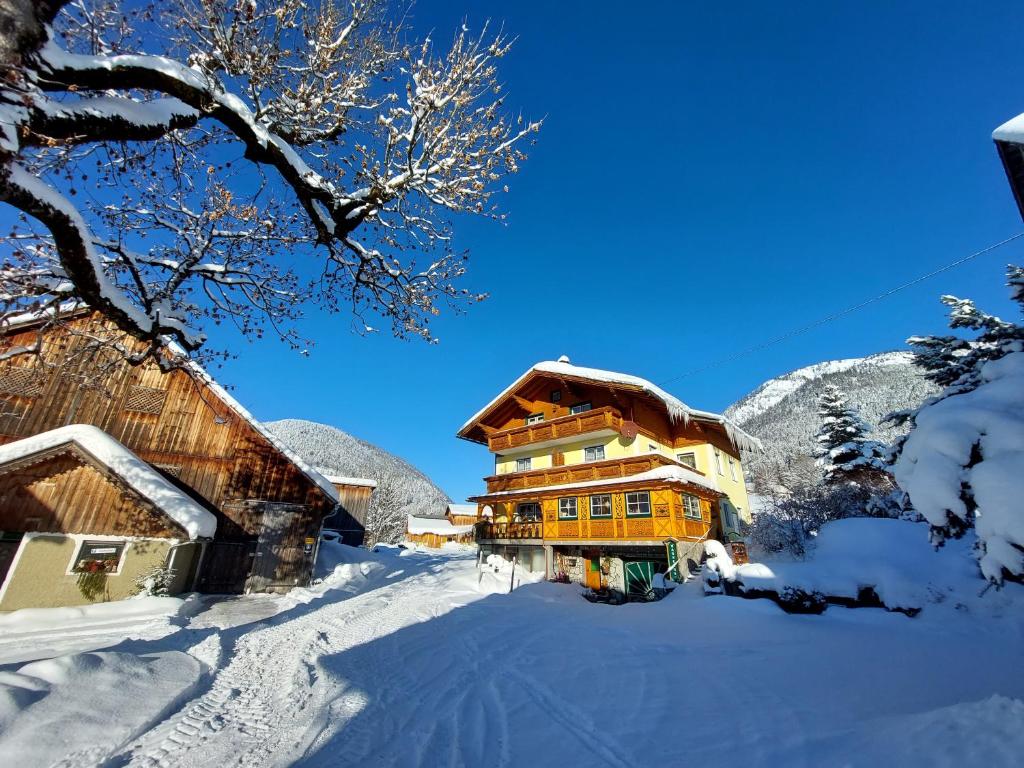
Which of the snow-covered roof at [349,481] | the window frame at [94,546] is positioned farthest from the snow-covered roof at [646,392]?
the window frame at [94,546]

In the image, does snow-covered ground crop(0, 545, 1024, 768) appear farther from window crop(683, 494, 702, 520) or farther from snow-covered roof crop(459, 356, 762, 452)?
snow-covered roof crop(459, 356, 762, 452)

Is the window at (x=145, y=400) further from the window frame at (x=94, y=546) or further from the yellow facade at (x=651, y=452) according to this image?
the yellow facade at (x=651, y=452)

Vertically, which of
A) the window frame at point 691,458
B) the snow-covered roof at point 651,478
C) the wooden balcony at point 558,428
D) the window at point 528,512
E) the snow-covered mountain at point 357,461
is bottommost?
the window at point 528,512

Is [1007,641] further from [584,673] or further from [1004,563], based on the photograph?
[584,673]

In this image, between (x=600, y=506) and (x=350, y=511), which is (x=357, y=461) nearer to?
(x=350, y=511)

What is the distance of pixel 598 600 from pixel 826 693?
10860mm

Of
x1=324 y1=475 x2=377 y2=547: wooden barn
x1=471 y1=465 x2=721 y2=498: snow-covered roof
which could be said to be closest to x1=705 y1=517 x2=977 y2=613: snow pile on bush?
x1=471 y1=465 x2=721 y2=498: snow-covered roof

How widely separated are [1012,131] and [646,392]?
49.7ft

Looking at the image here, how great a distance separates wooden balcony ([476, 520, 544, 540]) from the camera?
21812 millimetres

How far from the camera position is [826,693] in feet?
17.6

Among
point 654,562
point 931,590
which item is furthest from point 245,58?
point 654,562

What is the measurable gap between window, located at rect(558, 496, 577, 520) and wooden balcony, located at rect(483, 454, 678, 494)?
35.7 inches

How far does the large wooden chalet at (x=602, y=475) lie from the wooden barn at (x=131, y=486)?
1018 cm

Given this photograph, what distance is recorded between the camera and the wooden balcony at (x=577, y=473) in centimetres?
1864
